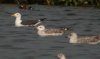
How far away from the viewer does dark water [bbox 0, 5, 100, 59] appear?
20.8m

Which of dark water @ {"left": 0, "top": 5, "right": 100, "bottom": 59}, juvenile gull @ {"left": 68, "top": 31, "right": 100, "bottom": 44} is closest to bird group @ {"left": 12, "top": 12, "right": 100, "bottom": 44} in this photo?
→ juvenile gull @ {"left": 68, "top": 31, "right": 100, "bottom": 44}

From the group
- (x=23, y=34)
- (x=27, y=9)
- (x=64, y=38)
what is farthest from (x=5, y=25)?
(x=27, y=9)

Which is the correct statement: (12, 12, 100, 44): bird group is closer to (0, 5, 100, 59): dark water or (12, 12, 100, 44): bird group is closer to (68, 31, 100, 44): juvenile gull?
(68, 31, 100, 44): juvenile gull

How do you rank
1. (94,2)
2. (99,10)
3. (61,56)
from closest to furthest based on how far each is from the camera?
1. (61,56)
2. (99,10)
3. (94,2)

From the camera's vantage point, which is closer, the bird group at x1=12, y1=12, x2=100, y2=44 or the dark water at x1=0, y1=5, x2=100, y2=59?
the dark water at x1=0, y1=5, x2=100, y2=59

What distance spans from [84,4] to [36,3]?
15.9ft

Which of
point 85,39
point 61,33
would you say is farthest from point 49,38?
point 85,39

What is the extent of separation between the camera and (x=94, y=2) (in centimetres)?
4056

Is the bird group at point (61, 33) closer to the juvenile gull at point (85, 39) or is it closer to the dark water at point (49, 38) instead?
the juvenile gull at point (85, 39)

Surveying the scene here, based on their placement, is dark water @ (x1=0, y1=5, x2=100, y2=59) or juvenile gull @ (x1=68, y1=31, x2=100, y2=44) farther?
juvenile gull @ (x1=68, y1=31, x2=100, y2=44)

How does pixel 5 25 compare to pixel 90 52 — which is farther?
pixel 5 25

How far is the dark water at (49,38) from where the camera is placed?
68.2ft

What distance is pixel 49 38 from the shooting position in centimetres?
2469

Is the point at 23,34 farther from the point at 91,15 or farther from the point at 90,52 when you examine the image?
the point at 91,15
